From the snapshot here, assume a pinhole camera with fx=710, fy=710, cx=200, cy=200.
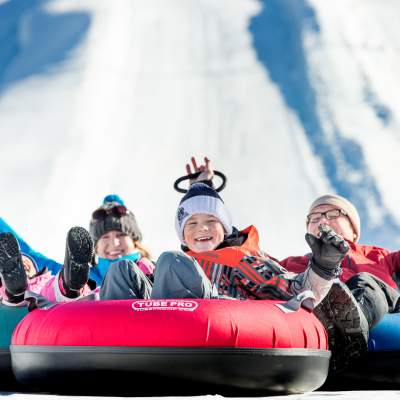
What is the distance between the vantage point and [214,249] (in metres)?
3.66

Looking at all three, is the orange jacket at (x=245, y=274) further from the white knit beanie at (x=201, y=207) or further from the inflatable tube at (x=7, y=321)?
the inflatable tube at (x=7, y=321)

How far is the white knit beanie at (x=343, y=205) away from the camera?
14.5ft

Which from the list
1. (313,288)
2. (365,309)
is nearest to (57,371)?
(313,288)

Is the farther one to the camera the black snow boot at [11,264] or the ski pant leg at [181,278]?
the black snow boot at [11,264]

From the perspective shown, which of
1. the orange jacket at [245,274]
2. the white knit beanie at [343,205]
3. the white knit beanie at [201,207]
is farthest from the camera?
the white knit beanie at [343,205]

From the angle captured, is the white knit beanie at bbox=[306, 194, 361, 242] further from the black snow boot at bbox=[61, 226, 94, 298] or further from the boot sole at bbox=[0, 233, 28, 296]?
the boot sole at bbox=[0, 233, 28, 296]

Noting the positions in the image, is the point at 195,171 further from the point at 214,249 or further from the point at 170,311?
the point at 170,311

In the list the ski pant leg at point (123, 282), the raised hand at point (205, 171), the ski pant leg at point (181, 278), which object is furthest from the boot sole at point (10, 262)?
the raised hand at point (205, 171)

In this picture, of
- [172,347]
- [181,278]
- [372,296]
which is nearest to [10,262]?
[181,278]

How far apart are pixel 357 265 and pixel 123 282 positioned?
1.61 metres

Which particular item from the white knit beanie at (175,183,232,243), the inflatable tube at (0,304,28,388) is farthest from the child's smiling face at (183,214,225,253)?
the inflatable tube at (0,304,28,388)

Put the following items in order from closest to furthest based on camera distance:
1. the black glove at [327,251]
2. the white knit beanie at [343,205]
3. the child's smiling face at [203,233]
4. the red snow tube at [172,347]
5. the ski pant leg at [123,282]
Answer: the red snow tube at [172,347], the black glove at [327,251], the ski pant leg at [123,282], the child's smiling face at [203,233], the white knit beanie at [343,205]

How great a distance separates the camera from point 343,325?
3.07m

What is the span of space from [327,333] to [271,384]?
67cm
